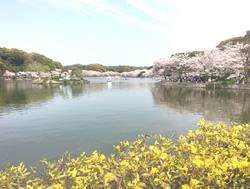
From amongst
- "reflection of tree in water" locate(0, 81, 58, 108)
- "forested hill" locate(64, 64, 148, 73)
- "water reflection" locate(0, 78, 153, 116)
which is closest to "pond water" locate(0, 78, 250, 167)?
"water reflection" locate(0, 78, 153, 116)

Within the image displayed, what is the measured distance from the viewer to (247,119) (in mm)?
18797

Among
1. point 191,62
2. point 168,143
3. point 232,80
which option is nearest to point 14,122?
point 168,143

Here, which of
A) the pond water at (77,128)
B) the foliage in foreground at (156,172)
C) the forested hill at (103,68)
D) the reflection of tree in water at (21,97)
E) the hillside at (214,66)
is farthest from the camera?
the forested hill at (103,68)

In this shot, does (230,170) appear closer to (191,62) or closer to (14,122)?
(14,122)

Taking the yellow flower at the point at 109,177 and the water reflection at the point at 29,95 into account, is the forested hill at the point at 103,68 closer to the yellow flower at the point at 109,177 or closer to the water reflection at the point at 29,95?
the water reflection at the point at 29,95

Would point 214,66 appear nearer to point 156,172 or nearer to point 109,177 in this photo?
point 156,172

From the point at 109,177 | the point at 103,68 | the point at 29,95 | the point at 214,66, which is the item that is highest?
the point at 103,68

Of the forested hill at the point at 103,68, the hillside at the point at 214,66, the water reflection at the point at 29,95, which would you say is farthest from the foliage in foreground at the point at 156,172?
the forested hill at the point at 103,68

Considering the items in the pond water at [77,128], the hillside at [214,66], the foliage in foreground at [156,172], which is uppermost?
the hillside at [214,66]

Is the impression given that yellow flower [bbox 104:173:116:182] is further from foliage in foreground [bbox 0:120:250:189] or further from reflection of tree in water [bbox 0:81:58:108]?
reflection of tree in water [bbox 0:81:58:108]

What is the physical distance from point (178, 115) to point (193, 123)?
3.26 m

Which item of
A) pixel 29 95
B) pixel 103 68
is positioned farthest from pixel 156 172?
pixel 103 68

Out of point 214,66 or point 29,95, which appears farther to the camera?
point 214,66

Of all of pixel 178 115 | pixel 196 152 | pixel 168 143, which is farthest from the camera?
pixel 178 115
